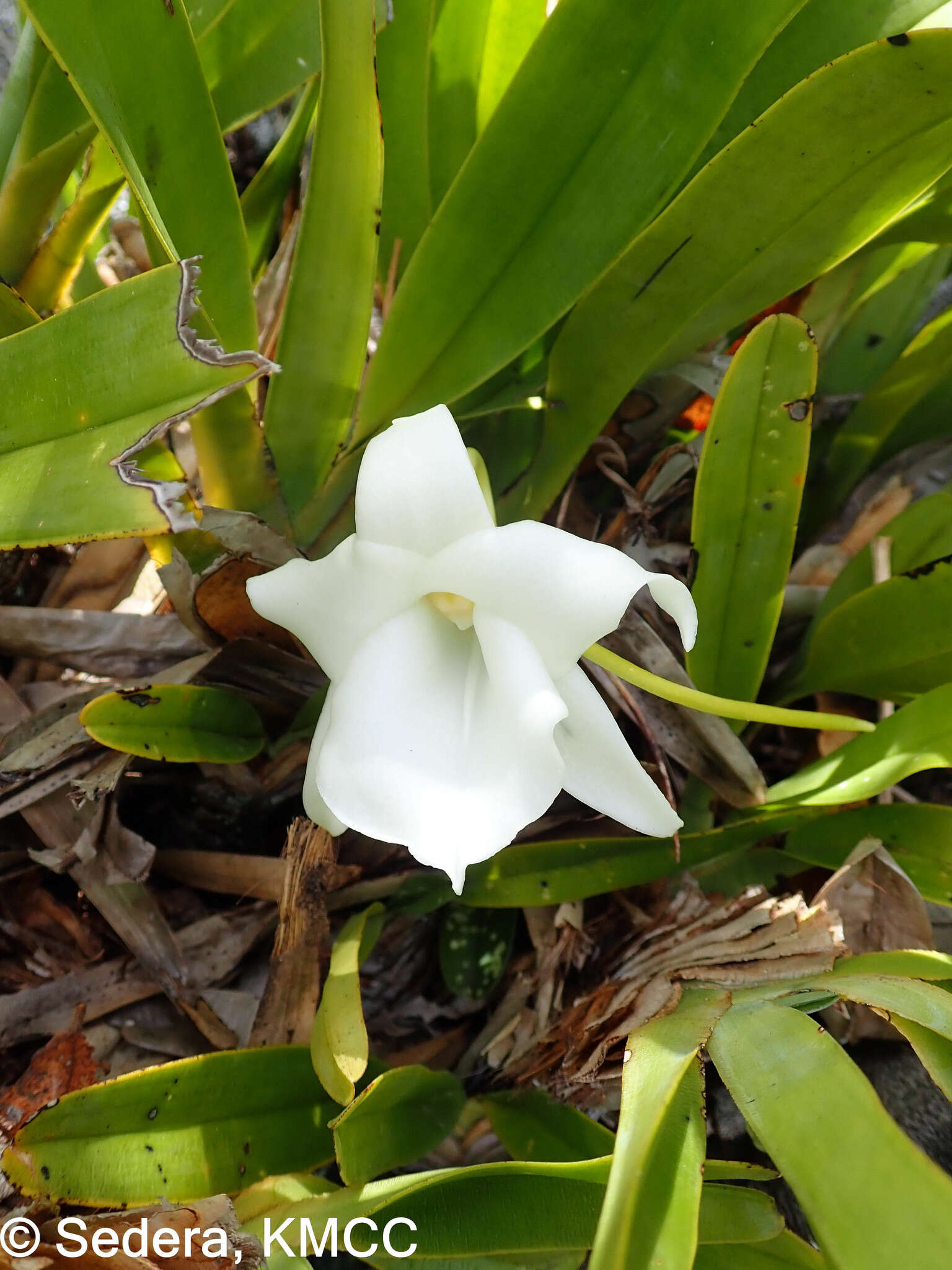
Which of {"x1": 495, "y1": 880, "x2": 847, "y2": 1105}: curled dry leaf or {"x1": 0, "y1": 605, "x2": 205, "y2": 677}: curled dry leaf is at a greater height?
{"x1": 0, "y1": 605, "x2": 205, "y2": 677}: curled dry leaf

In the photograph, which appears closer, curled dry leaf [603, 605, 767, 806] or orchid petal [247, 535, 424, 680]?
orchid petal [247, 535, 424, 680]

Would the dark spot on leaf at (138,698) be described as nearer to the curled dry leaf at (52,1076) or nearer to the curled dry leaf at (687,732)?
the curled dry leaf at (52,1076)

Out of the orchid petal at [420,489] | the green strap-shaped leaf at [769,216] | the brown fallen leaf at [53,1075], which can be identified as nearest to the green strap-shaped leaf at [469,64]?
the green strap-shaped leaf at [769,216]

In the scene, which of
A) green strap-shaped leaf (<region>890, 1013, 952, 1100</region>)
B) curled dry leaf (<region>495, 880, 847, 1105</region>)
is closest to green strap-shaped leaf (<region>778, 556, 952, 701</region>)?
curled dry leaf (<region>495, 880, 847, 1105</region>)

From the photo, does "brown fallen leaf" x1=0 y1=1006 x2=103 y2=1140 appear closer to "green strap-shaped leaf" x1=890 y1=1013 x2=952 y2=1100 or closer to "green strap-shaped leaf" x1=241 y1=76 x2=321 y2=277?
"green strap-shaped leaf" x1=890 y1=1013 x2=952 y2=1100

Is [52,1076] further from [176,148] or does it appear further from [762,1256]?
[176,148]

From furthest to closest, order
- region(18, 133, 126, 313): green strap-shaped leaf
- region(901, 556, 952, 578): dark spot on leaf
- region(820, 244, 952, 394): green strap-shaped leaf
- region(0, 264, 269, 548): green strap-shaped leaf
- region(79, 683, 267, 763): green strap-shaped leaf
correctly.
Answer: region(820, 244, 952, 394): green strap-shaped leaf
region(18, 133, 126, 313): green strap-shaped leaf
region(901, 556, 952, 578): dark spot on leaf
region(79, 683, 267, 763): green strap-shaped leaf
region(0, 264, 269, 548): green strap-shaped leaf

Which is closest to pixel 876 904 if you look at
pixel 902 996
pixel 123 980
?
pixel 902 996
